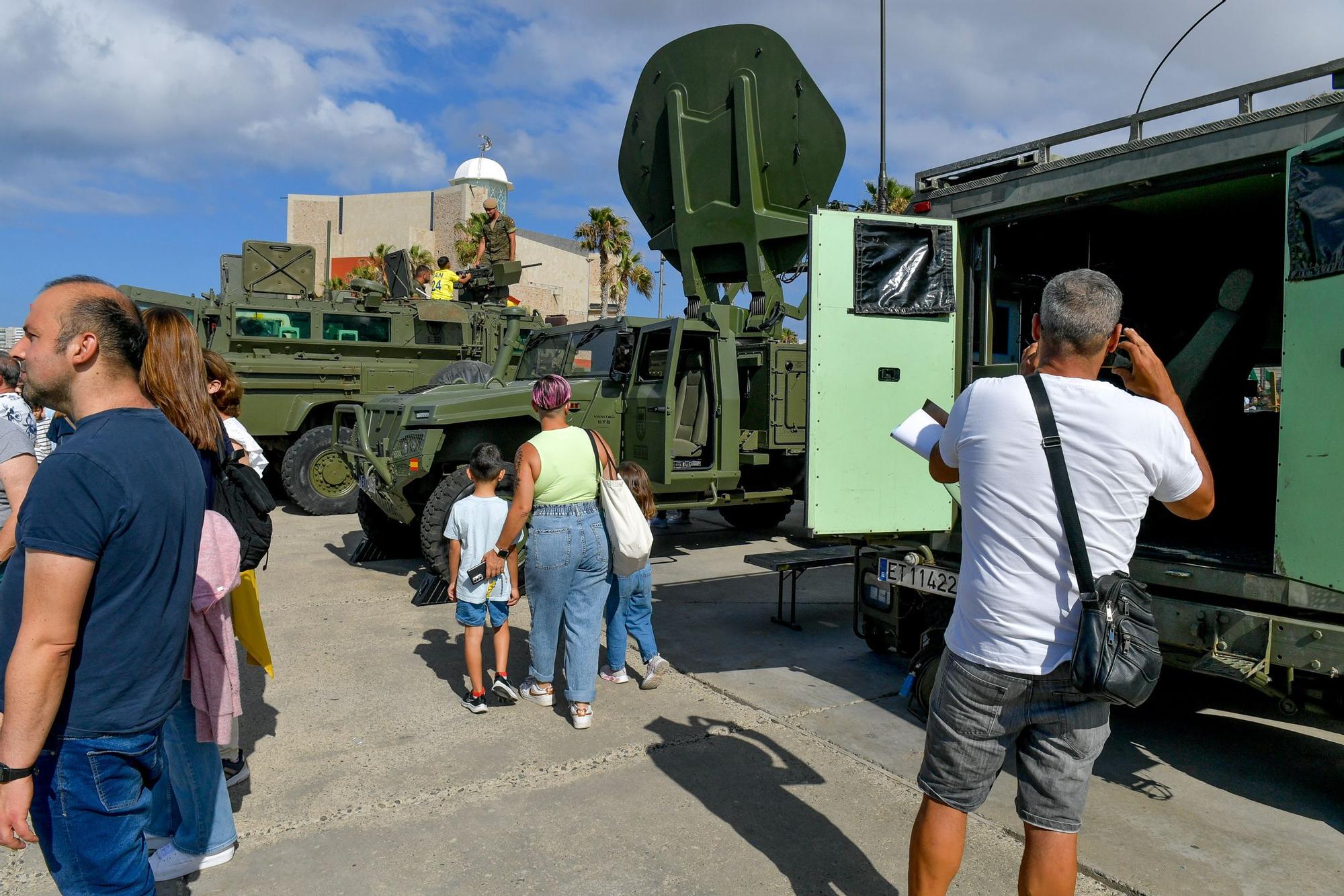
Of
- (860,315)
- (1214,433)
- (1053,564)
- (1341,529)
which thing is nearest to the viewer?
(1053,564)

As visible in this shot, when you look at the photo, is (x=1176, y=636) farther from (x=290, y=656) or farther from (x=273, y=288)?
(x=273, y=288)

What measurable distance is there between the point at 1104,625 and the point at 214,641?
2.30 meters

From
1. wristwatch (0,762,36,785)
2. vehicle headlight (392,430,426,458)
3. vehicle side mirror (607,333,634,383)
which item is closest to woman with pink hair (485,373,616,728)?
wristwatch (0,762,36,785)

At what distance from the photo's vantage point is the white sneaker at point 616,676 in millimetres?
4715

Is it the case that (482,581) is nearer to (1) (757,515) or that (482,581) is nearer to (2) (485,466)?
(2) (485,466)

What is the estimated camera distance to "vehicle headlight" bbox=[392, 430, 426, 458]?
6.79 m

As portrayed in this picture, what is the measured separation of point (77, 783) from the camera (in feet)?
5.77

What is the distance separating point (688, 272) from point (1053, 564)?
6583mm

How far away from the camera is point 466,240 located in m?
39.3

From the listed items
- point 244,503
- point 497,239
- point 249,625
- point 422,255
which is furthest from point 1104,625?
point 422,255

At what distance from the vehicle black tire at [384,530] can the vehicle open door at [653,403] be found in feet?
6.78

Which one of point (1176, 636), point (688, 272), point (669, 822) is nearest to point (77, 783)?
point (669, 822)

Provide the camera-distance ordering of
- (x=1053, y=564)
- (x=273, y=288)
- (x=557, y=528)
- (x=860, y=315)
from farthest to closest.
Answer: (x=273, y=288)
(x=860, y=315)
(x=557, y=528)
(x=1053, y=564)

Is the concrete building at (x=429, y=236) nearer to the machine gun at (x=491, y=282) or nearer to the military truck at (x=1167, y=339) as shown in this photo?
the machine gun at (x=491, y=282)
